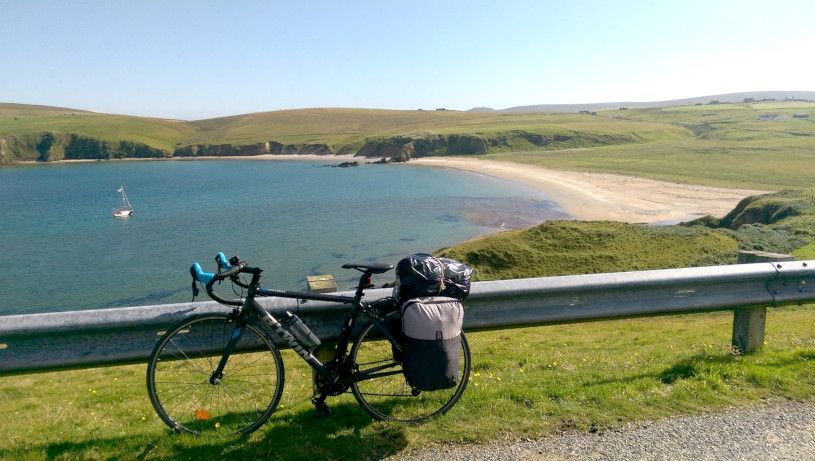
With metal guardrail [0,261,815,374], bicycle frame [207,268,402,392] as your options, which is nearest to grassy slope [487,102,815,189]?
metal guardrail [0,261,815,374]

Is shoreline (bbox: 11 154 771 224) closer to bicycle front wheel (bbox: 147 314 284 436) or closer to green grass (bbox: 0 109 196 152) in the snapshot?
bicycle front wheel (bbox: 147 314 284 436)

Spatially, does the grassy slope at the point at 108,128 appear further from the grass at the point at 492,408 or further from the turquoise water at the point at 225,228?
the grass at the point at 492,408

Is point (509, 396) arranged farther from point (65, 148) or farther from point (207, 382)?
point (65, 148)

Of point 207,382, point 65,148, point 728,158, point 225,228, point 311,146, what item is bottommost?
point 225,228

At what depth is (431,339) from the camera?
3643 millimetres

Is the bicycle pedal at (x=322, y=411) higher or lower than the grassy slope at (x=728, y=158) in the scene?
lower

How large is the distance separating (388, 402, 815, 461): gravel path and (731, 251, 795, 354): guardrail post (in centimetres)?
141

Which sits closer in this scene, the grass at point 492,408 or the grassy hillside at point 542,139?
the grass at point 492,408

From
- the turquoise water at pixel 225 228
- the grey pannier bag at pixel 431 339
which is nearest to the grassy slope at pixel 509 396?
the grey pannier bag at pixel 431 339

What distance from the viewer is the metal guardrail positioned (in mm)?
3871

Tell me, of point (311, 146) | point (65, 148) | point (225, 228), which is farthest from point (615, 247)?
→ point (65, 148)

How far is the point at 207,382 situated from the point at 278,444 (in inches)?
33.9

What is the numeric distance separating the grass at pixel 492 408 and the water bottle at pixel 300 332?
645mm

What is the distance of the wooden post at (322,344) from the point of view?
426 centimetres
